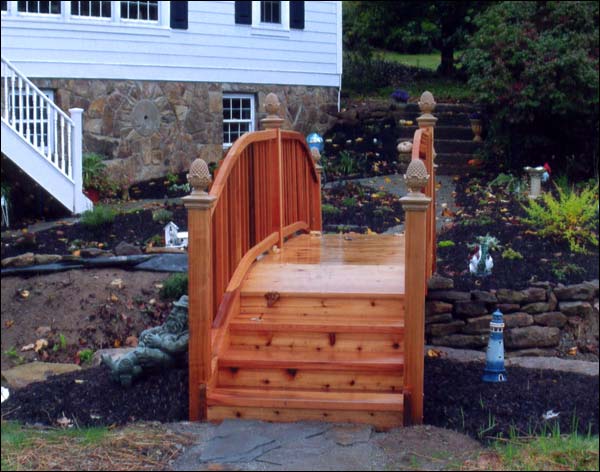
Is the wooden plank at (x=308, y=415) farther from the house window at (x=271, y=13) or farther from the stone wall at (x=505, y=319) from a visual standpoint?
the house window at (x=271, y=13)

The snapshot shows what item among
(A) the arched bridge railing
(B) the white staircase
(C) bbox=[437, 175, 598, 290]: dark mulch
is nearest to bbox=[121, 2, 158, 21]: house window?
(B) the white staircase

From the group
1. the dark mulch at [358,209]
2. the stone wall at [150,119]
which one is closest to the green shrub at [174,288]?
the dark mulch at [358,209]

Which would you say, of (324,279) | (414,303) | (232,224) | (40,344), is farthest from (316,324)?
(40,344)

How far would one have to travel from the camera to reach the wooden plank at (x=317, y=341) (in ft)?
18.1

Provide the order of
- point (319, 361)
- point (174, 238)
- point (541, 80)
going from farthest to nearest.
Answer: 1. point (541, 80)
2. point (174, 238)
3. point (319, 361)

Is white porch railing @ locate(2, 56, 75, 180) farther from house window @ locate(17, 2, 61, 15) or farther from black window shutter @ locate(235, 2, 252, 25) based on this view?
black window shutter @ locate(235, 2, 252, 25)

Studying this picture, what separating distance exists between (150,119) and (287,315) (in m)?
8.78

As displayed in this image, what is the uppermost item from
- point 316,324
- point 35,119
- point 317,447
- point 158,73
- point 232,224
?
point 158,73

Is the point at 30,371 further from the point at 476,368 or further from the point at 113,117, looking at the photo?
the point at 113,117

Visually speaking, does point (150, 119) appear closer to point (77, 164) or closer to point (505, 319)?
point (77, 164)

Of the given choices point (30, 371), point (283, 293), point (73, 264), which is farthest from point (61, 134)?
point (283, 293)

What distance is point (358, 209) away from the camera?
460 inches

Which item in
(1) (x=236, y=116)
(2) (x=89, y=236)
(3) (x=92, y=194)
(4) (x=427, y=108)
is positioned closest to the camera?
(4) (x=427, y=108)

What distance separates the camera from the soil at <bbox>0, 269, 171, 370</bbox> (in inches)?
293
